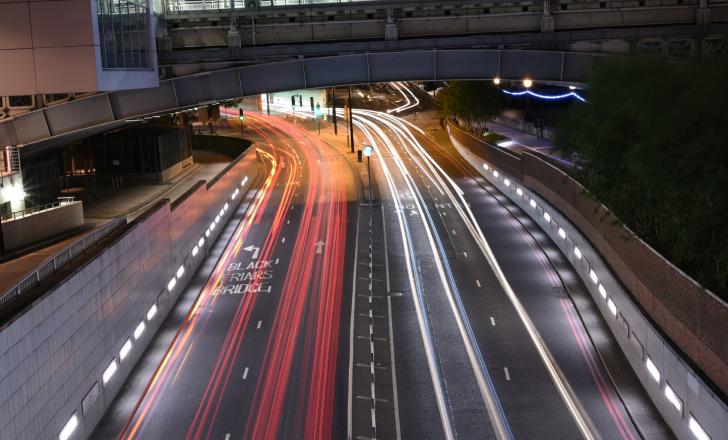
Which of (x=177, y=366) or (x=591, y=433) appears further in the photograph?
(x=177, y=366)

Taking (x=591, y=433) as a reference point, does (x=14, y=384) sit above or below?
above

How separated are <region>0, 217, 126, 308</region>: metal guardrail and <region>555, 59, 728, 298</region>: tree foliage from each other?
14.4 m

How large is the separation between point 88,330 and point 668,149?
584 inches

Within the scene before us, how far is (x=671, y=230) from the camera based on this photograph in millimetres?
24531

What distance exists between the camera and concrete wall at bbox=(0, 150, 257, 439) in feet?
62.5

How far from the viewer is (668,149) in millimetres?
21203

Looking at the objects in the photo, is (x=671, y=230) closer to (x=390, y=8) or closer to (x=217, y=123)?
(x=390, y=8)

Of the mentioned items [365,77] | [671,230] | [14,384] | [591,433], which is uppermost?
[365,77]

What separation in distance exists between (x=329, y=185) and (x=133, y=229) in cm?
3508

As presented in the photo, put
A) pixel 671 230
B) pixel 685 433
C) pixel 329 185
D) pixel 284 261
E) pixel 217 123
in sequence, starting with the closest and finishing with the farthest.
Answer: pixel 685 433 → pixel 671 230 → pixel 284 261 → pixel 329 185 → pixel 217 123

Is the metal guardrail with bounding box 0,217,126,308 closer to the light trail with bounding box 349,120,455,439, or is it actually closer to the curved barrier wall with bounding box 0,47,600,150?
the light trail with bounding box 349,120,455,439

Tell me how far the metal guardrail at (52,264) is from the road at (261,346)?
4349mm

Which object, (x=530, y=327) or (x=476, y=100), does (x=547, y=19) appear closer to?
(x=530, y=327)

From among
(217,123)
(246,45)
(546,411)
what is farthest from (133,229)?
(217,123)
